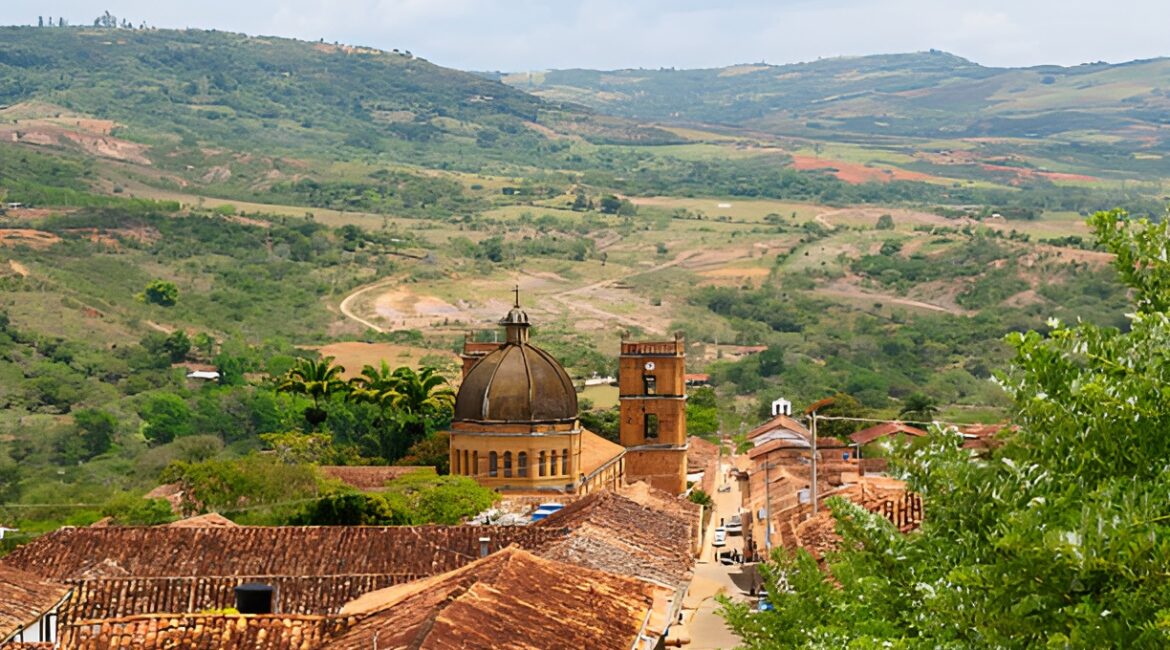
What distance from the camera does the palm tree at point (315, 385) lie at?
86812 millimetres

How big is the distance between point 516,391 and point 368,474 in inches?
225

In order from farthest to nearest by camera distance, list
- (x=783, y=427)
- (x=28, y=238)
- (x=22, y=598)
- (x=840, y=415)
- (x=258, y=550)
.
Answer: (x=28, y=238) → (x=840, y=415) → (x=783, y=427) → (x=258, y=550) → (x=22, y=598)

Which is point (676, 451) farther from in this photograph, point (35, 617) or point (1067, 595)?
point (1067, 595)

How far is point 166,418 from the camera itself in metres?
113

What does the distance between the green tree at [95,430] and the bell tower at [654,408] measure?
40308 mm

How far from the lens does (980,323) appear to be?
18788 cm

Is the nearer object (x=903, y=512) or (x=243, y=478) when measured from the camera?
(x=903, y=512)

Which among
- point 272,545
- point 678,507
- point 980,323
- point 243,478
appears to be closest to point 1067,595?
point 272,545

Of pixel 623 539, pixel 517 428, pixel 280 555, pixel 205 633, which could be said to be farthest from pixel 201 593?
pixel 517 428

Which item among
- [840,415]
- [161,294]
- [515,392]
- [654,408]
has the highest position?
[515,392]

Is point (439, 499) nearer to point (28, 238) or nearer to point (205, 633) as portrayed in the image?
point (205, 633)

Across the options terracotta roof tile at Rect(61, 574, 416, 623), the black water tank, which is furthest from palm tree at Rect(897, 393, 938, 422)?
the black water tank

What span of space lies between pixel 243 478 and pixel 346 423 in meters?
30.2

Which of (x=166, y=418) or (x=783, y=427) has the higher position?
(x=783, y=427)
